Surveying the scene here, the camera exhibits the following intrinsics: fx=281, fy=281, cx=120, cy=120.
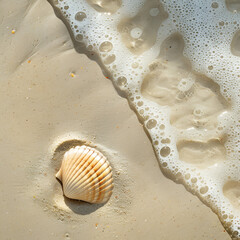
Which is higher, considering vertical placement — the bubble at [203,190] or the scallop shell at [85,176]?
the scallop shell at [85,176]

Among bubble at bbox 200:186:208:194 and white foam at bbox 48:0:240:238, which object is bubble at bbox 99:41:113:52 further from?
bubble at bbox 200:186:208:194

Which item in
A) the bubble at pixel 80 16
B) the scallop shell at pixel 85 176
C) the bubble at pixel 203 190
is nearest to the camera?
the scallop shell at pixel 85 176

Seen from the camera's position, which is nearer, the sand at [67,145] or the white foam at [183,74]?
the sand at [67,145]

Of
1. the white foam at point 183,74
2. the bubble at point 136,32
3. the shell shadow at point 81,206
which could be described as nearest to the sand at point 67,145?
the shell shadow at point 81,206

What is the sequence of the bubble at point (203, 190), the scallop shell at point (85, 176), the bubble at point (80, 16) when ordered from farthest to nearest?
the bubble at point (80, 16) < the bubble at point (203, 190) < the scallop shell at point (85, 176)

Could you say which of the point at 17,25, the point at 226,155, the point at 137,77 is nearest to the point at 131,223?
the point at 226,155

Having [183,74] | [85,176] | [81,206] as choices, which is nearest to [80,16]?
[183,74]

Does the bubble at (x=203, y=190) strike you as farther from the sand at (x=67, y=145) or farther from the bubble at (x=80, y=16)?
the bubble at (x=80, y=16)
